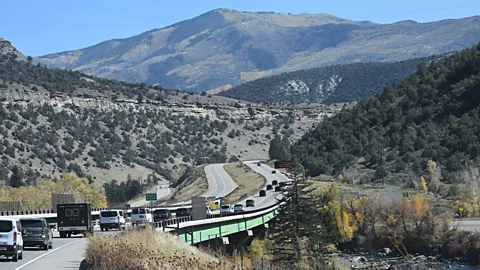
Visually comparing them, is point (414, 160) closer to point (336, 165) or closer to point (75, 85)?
point (336, 165)

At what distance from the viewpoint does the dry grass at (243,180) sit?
398 ft

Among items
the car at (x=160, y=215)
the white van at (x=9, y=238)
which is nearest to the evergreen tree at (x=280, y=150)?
the car at (x=160, y=215)

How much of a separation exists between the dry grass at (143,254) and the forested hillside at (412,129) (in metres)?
73.9

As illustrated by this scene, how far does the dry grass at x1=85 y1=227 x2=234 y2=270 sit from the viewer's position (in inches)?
920

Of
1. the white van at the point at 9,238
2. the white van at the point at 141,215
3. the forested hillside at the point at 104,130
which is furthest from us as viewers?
the forested hillside at the point at 104,130

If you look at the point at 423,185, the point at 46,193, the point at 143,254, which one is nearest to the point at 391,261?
the point at 423,185

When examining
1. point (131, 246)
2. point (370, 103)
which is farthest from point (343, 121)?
point (131, 246)

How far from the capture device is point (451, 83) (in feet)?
426

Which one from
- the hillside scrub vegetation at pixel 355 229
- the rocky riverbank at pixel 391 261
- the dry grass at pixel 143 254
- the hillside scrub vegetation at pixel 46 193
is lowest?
the rocky riverbank at pixel 391 261

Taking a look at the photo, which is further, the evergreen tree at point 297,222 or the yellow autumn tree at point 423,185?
the yellow autumn tree at point 423,185

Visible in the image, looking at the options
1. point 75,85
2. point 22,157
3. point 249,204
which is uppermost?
point 75,85

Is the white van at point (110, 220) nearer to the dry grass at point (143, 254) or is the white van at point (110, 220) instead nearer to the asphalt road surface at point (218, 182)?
the dry grass at point (143, 254)

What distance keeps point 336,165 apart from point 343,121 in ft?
77.4

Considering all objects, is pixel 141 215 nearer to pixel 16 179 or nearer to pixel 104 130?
pixel 16 179
